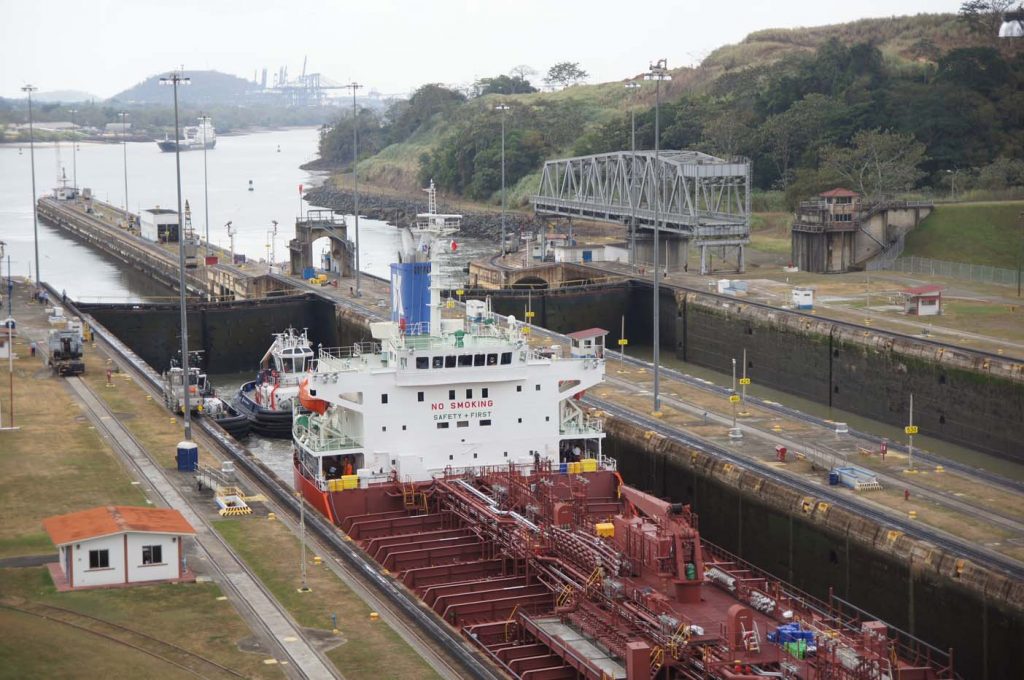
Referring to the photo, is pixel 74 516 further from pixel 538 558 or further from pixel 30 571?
pixel 538 558

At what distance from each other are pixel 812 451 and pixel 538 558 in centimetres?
1536

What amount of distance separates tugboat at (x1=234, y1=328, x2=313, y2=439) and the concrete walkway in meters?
12.0

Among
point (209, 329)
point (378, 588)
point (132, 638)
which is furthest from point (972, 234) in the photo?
point (132, 638)

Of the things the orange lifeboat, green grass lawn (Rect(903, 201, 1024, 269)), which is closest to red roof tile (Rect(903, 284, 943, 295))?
green grass lawn (Rect(903, 201, 1024, 269))

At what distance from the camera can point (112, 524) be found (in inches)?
1339

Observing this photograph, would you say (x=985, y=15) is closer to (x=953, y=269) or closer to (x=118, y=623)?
(x=953, y=269)

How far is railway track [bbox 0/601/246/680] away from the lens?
94.7ft

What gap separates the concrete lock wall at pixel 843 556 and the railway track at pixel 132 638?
17178 millimetres

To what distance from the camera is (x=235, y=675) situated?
2858 cm

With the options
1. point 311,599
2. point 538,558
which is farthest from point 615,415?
point 311,599

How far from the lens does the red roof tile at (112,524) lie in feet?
110

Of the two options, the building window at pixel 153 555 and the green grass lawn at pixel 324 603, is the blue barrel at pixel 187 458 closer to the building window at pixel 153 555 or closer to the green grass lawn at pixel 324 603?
the green grass lawn at pixel 324 603

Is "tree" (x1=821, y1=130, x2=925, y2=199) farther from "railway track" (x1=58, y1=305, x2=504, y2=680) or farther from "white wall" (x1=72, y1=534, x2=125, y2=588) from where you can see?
"white wall" (x1=72, y1=534, x2=125, y2=588)

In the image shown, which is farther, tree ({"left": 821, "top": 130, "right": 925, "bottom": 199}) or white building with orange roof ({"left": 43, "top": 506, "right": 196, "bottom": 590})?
tree ({"left": 821, "top": 130, "right": 925, "bottom": 199})
